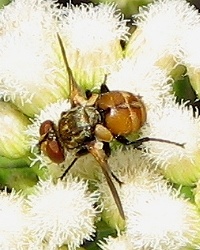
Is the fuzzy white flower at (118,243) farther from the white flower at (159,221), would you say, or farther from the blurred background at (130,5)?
the blurred background at (130,5)

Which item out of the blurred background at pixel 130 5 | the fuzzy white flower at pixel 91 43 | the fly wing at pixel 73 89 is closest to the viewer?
the fly wing at pixel 73 89

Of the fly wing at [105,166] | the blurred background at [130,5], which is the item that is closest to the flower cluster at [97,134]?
the fly wing at [105,166]

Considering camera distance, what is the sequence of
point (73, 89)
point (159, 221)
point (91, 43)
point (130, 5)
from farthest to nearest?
1. point (130, 5)
2. point (91, 43)
3. point (73, 89)
4. point (159, 221)

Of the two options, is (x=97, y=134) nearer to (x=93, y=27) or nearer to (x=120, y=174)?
(x=120, y=174)

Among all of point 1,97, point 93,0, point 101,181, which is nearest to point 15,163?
point 1,97

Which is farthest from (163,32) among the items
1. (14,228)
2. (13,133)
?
(14,228)

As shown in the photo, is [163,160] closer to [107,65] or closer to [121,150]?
[121,150]

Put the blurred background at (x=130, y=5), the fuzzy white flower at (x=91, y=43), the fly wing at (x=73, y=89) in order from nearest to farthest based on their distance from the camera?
the fly wing at (x=73, y=89), the fuzzy white flower at (x=91, y=43), the blurred background at (x=130, y=5)
